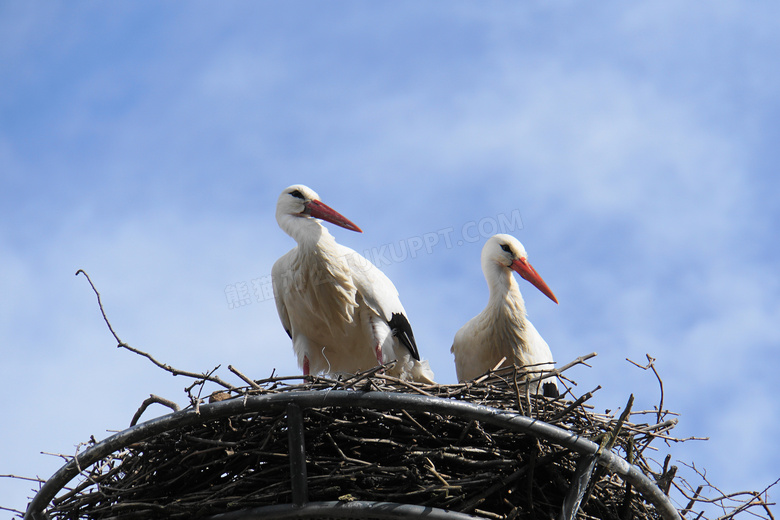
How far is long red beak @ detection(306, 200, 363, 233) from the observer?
5051 millimetres

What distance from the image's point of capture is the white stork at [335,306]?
4.81 meters

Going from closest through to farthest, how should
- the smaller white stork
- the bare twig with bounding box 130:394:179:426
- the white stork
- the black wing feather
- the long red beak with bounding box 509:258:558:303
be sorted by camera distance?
the bare twig with bounding box 130:394:179:426, the white stork, the black wing feather, the smaller white stork, the long red beak with bounding box 509:258:558:303

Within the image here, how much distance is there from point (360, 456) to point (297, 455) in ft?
0.94

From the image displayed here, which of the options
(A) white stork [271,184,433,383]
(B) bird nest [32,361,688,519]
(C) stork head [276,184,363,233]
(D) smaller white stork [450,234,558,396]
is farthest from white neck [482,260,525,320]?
(B) bird nest [32,361,688,519]

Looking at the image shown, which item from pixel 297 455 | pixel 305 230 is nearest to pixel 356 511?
pixel 297 455

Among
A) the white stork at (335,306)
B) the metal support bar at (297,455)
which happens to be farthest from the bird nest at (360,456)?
the white stork at (335,306)

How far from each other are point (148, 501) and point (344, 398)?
2.58 ft

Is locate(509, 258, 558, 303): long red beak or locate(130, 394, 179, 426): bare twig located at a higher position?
locate(509, 258, 558, 303): long red beak

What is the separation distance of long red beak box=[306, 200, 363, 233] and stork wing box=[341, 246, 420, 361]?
5.2 inches

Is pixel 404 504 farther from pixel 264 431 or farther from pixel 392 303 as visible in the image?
pixel 392 303

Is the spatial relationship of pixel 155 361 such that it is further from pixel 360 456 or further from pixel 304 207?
pixel 304 207

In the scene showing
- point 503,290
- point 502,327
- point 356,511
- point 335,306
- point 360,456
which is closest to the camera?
point 356,511

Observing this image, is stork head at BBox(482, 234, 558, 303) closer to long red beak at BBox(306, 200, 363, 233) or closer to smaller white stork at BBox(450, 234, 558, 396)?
smaller white stork at BBox(450, 234, 558, 396)

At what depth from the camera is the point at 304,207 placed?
203 inches
